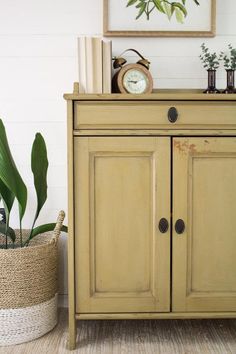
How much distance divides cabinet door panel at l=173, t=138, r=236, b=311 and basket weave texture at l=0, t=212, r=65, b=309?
0.56 metres

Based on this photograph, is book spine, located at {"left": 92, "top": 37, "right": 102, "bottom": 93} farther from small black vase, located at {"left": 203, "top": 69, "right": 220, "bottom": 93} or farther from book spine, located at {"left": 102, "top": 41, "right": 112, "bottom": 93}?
small black vase, located at {"left": 203, "top": 69, "right": 220, "bottom": 93}

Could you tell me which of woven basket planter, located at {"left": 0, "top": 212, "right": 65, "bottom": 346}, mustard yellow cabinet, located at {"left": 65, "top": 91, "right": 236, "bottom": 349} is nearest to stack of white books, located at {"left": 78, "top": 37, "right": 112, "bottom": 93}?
mustard yellow cabinet, located at {"left": 65, "top": 91, "right": 236, "bottom": 349}

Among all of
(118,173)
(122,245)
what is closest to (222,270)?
(122,245)

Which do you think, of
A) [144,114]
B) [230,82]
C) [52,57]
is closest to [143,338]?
[144,114]

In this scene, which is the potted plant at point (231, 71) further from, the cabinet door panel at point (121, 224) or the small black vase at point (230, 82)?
the cabinet door panel at point (121, 224)

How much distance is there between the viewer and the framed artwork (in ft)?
7.72

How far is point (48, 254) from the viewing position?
2.07 metres

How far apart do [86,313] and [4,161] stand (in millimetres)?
702

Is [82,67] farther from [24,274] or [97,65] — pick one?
[24,274]

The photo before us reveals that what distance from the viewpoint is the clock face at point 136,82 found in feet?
7.11

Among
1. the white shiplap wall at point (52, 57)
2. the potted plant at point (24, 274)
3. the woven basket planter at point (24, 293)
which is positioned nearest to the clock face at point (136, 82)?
the white shiplap wall at point (52, 57)

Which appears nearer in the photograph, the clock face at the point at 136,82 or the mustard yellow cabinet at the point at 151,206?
the mustard yellow cabinet at the point at 151,206

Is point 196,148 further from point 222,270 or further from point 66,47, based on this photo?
point 66,47

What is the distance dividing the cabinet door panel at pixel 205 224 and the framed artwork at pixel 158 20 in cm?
73
